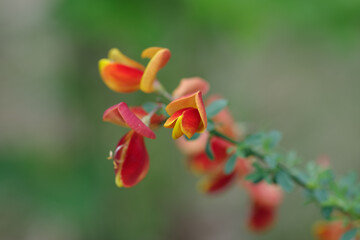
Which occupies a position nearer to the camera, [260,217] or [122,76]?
[122,76]

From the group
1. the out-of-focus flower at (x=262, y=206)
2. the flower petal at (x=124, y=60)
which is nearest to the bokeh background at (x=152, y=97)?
the out-of-focus flower at (x=262, y=206)

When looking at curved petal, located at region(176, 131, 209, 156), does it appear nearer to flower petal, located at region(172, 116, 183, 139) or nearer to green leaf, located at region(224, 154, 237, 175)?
green leaf, located at region(224, 154, 237, 175)

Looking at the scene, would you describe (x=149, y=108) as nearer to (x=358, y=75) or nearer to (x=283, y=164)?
(x=283, y=164)

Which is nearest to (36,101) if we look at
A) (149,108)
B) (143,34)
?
(143,34)

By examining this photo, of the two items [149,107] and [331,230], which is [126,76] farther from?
[331,230]

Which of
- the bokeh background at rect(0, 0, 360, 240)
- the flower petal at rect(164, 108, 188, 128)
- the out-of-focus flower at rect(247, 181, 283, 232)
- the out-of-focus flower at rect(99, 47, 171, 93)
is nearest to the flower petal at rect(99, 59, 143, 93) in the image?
the out-of-focus flower at rect(99, 47, 171, 93)

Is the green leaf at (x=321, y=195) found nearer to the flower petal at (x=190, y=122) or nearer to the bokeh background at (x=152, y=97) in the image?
the flower petal at (x=190, y=122)

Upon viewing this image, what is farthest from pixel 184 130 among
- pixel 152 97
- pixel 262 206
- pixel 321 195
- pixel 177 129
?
pixel 152 97
